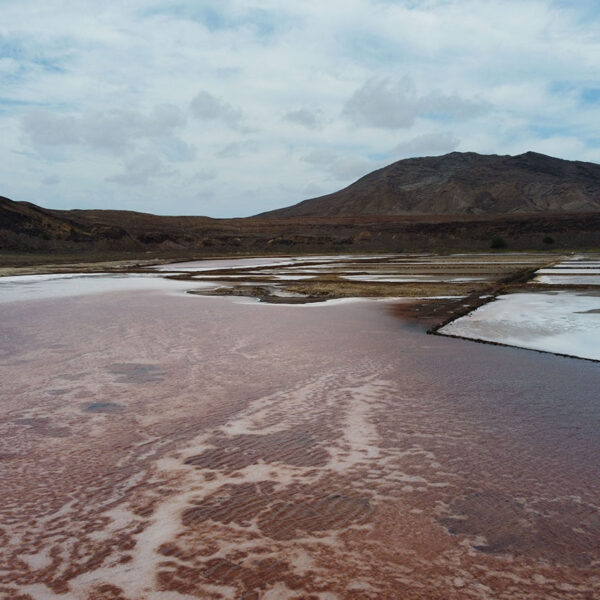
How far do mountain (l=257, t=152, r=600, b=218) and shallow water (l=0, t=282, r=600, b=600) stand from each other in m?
126

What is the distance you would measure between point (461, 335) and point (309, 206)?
159 m

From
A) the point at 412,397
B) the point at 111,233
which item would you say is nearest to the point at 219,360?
the point at 412,397

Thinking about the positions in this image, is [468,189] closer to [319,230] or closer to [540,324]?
[319,230]

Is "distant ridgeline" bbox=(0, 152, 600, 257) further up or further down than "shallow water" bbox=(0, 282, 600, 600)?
further up

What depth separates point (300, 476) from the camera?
198 inches

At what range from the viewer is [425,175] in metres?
168

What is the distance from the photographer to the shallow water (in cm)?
363

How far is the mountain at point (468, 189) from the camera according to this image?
139 metres

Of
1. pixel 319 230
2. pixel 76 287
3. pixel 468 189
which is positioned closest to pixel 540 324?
pixel 76 287

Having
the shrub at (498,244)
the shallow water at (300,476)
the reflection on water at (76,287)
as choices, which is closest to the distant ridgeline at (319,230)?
the shrub at (498,244)

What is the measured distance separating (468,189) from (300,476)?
152 meters

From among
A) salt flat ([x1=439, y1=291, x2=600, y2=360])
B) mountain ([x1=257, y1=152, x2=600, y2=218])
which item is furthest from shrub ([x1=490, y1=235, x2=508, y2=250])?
mountain ([x1=257, y1=152, x2=600, y2=218])

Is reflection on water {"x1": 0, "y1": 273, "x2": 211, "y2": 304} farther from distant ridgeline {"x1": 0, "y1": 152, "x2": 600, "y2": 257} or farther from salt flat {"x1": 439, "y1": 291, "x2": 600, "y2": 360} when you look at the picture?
distant ridgeline {"x1": 0, "y1": 152, "x2": 600, "y2": 257}

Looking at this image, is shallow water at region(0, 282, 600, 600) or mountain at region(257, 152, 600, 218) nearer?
shallow water at region(0, 282, 600, 600)
